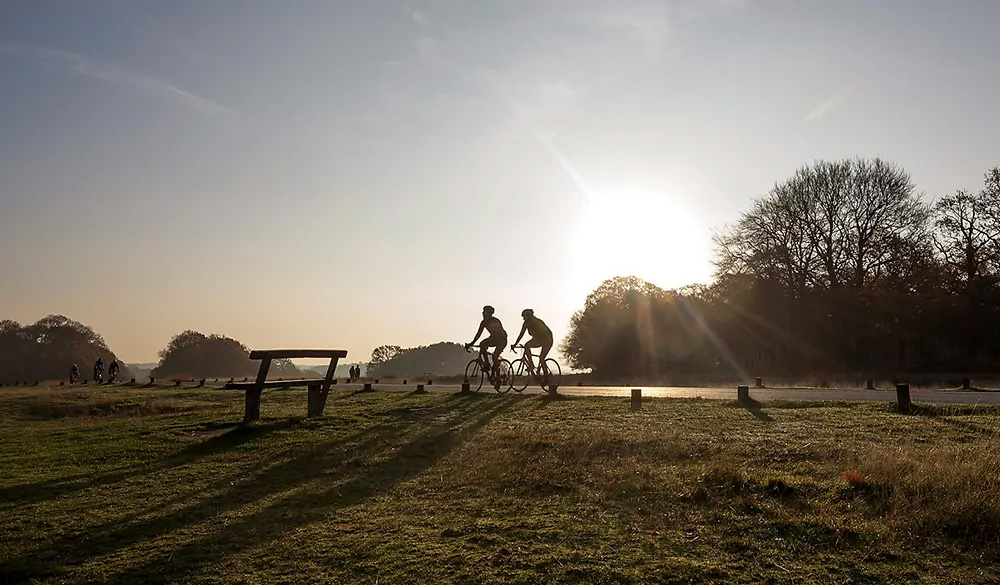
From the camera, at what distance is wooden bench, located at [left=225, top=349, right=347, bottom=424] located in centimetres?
1436

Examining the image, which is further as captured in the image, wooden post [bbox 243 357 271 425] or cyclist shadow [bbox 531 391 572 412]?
cyclist shadow [bbox 531 391 572 412]

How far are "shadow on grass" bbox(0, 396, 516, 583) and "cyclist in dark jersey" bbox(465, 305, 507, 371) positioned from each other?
20.5 feet

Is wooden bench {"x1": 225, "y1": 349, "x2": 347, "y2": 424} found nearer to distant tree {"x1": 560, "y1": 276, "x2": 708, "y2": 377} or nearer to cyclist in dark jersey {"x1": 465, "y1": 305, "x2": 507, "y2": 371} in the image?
cyclist in dark jersey {"x1": 465, "y1": 305, "x2": 507, "y2": 371}

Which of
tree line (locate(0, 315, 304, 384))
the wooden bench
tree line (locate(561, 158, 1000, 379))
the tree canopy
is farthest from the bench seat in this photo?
the tree canopy

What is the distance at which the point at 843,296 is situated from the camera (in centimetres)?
4841

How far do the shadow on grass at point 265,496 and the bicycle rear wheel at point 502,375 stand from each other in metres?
6.95

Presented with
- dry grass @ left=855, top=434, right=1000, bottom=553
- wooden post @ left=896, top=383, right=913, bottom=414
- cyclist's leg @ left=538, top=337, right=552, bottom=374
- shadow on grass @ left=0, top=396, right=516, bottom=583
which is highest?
cyclist's leg @ left=538, top=337, right=552, bottom=374

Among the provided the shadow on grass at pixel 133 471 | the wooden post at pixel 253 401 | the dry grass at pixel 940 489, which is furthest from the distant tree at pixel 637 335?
the dry grass at pixel 940 489

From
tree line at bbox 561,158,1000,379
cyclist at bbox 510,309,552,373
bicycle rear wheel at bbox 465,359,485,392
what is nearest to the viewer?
cyclist at bbox 510,309,552,373

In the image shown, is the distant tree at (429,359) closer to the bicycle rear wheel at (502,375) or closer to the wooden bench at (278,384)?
the bicycle rear wheel at (502,375)

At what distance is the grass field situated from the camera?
18.8ft

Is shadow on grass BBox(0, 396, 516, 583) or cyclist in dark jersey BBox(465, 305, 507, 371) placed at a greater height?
cyclist in dark jersey BBox(465, 305, 507, 371)

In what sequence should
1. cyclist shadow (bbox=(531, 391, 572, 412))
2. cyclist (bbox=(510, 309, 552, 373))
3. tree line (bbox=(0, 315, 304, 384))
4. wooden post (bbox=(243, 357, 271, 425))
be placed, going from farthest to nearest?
tree line (bbox=(0, 315, 304, 384))
cyclist (bbox=(510, 309, 552, 373))
cyclist shadow (bbox=(531, 391, 572, 412))
wooden post (bbox=(243, 357, 271, 425))

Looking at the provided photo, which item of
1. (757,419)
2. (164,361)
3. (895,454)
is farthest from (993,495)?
(164,361)
